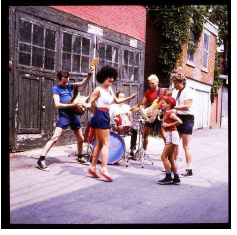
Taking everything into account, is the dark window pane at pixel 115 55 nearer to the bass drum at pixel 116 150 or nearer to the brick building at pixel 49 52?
the brick building at pixel 49 52

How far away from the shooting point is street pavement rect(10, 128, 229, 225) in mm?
3402

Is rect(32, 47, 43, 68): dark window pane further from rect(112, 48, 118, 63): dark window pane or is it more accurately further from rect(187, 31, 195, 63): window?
rect(187, 31, 195, 63): window

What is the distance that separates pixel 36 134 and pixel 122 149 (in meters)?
2.01

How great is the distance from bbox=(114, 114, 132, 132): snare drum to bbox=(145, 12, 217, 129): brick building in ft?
23.5

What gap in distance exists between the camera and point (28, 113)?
6.80 metres

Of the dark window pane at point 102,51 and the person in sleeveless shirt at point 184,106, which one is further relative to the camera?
the dark window pane at point 102,51

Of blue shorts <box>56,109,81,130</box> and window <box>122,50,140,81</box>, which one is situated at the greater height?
window <box>122,50,140,81</box>

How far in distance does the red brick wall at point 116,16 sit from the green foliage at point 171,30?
2.17m

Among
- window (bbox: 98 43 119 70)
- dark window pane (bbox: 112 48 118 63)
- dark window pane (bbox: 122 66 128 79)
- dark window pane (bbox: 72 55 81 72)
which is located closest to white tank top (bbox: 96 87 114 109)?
dark window pane (bbox: 72 55 81 72)

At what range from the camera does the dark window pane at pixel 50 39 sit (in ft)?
24.0

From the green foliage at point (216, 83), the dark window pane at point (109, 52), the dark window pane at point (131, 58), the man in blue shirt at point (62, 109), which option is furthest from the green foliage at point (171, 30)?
the man in blue shirt at point (62, 109)

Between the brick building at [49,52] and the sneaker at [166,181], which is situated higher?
the brick building at [49,52]
